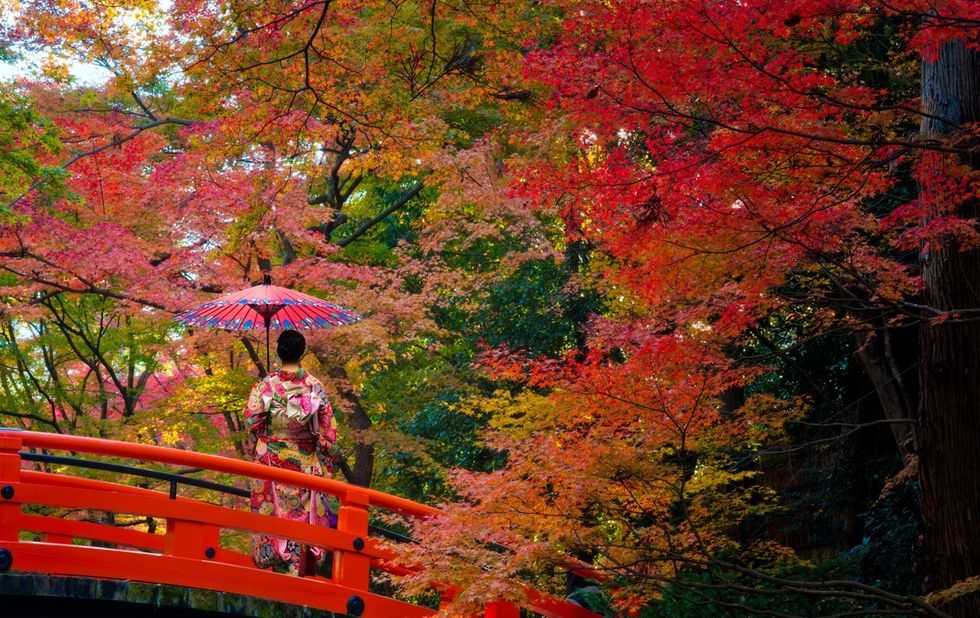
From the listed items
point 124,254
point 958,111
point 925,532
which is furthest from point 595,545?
point 124,254

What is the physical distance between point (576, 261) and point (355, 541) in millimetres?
7745

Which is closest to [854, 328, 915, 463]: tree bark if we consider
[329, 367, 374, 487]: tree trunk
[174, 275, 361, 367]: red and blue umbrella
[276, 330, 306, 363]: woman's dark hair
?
[174, 275, 361, 367]: red and blue umbrella

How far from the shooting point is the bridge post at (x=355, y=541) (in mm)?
6691

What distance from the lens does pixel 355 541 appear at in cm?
670

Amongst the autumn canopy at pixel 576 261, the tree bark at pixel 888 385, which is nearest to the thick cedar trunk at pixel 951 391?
the autumn canopy at pixel 576 261

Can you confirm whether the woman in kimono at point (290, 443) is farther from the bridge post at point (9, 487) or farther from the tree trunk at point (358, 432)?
the tree trunk at point (358, 432)

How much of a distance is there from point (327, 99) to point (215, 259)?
3324mm

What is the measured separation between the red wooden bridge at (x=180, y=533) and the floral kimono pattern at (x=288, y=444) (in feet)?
1.09

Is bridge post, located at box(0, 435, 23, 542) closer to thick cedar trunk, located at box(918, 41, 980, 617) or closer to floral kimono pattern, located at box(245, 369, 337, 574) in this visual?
floral kimono pattern, located at box(245, 369, 337, 574)

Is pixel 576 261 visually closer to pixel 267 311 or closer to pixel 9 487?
pixel 267 311

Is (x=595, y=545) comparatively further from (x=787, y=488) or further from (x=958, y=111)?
(x=787, y=488)

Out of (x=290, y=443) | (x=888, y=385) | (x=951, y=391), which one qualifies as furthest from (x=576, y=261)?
(x=951, y=391)

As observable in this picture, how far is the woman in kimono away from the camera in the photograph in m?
6.67

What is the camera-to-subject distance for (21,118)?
28.1ft
